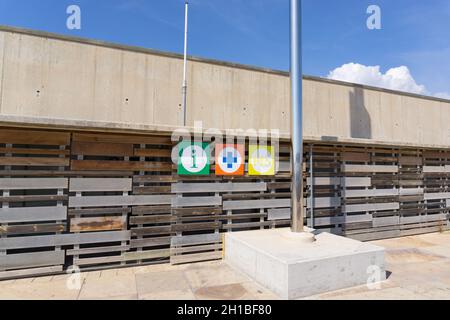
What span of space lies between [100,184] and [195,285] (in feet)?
7.84

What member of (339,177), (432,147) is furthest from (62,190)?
(432,147)

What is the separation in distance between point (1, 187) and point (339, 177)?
6.74m

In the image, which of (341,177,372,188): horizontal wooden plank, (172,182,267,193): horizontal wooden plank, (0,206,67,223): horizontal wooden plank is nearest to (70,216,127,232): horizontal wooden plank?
(0,206,67,223): horizontal wooden plank

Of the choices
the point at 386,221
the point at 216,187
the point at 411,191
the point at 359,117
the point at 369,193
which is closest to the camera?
the point at 216,187

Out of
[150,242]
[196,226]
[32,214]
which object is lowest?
[150,242]

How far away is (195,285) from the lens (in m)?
4.12

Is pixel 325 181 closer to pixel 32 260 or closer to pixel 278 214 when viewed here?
pixel 278 214

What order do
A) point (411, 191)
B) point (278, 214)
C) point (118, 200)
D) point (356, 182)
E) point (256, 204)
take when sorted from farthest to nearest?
1. point (411, 191)
2. point (356, 182)
3. point (278, 214)
4. point (256, 204)
5. point (118, 200)

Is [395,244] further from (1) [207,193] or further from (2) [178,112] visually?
(2) [178,112]

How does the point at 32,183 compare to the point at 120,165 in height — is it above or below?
below

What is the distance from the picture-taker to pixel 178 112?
6.95 metres

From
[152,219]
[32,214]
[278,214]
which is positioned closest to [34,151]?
[32,214]

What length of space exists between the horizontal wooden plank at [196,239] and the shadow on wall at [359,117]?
620 centimetres
